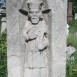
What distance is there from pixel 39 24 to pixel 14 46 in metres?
0.57

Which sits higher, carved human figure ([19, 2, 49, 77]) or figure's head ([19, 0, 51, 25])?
figure's head ([19, 0, 51, 25])

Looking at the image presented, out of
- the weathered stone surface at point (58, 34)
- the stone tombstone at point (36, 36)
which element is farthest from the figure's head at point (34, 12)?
the weathered stone surface at point (58, 34)

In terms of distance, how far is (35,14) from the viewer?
5.91m

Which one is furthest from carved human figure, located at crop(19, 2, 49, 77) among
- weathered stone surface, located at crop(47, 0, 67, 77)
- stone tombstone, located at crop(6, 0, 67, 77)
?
weathered stone surface, located at crop(47, 0, 67, 77)

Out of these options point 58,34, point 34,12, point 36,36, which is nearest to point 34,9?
point 34,12

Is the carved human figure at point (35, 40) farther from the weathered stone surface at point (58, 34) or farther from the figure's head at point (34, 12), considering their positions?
the weathered stone surface at point (58, 34)

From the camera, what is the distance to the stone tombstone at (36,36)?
5.92m

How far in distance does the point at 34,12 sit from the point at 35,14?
4 cm

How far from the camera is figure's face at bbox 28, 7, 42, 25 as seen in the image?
590cm

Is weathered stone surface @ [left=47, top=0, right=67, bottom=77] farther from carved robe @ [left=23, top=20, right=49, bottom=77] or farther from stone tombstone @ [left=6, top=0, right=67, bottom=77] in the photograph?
carved robe @ [left=23, top=20, right=49, bottom=77]

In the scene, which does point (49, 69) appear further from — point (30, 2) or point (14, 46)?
point (30, 2)

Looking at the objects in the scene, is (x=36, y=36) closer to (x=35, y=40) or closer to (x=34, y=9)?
(x=35, y=40)

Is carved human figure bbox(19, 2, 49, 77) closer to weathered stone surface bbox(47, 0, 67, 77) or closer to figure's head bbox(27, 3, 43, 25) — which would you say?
figure's head bbox(27, 3, 43, 25)

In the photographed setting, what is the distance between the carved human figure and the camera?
5.92 metres
